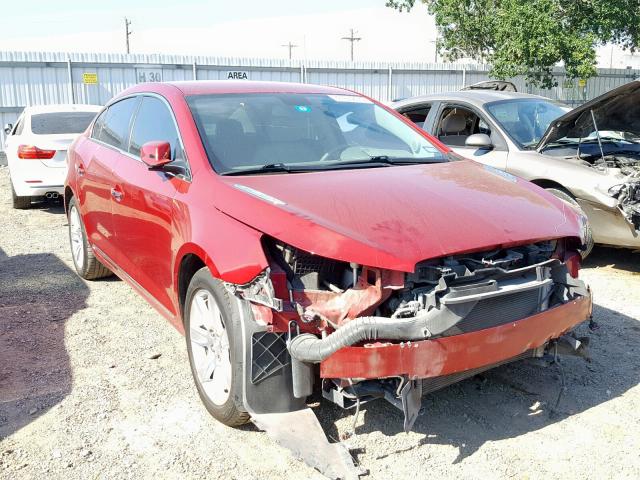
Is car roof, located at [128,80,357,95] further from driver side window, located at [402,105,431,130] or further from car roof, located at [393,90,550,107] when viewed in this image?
driver side window, located at [402,105,431,130]

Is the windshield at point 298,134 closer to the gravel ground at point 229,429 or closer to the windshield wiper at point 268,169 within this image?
the windshield wiper at point 268,169

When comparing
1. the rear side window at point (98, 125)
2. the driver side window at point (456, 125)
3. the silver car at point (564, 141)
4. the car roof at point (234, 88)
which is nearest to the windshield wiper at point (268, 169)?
the car roof at point (234, 88)

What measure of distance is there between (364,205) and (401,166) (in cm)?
88

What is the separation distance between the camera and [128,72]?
1727 cm

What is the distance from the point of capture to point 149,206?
389cm

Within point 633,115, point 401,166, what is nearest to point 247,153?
point 401,166

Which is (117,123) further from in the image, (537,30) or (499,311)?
(537,30)

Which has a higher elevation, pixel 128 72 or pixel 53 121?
pixel 128 72

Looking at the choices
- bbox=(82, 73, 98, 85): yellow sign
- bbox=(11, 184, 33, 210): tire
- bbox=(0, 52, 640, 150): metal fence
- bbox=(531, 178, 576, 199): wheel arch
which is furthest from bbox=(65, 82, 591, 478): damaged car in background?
bbox=(82, 73, 98, 85): yellow sign

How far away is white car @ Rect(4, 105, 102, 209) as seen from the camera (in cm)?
896

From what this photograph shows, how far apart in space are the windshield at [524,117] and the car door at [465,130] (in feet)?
0.46

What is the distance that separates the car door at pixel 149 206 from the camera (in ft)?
12.1

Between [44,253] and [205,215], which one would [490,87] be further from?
[205,215]

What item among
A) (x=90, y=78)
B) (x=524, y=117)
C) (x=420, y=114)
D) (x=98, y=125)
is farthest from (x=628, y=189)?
(x=90, y=78)
